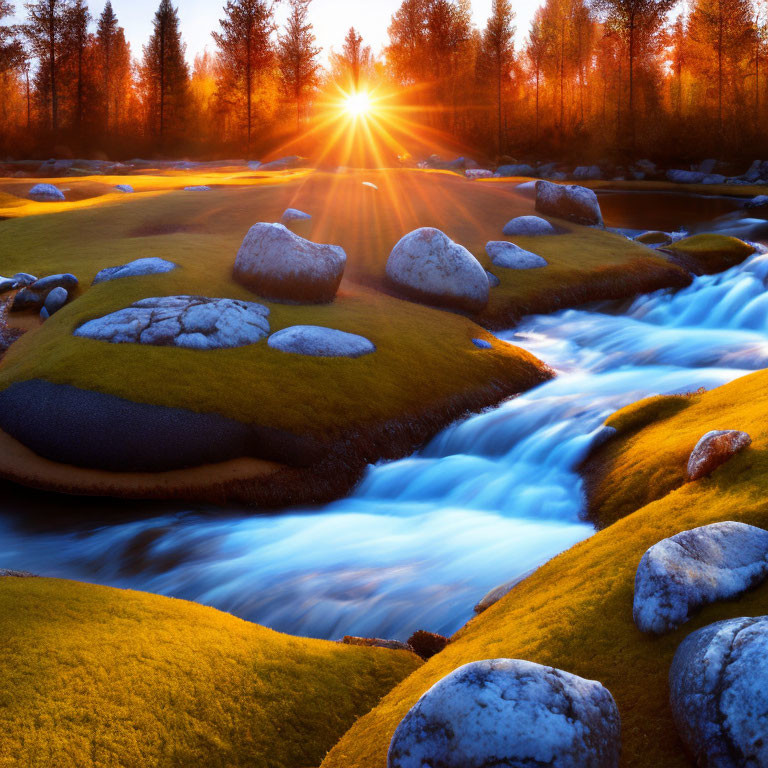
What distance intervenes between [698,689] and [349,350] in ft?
31.4

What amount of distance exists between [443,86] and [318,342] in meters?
68.1

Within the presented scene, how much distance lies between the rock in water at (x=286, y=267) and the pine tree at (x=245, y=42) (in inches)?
2034

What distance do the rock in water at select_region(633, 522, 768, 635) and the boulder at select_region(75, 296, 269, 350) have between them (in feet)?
29.4

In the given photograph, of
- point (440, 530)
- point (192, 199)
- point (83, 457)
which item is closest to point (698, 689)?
point (440, 530)

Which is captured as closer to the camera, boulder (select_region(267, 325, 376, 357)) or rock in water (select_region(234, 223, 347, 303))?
boulder (select_region(267, 325, 376, 357))

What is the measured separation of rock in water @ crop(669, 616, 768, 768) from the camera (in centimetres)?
340

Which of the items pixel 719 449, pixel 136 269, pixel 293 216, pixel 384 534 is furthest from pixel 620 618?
pixel 293 216

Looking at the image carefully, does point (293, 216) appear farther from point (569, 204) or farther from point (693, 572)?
point (693, 572)

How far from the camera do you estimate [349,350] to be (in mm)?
12797

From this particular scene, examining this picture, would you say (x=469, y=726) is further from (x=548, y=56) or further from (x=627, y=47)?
(x=548, y=56)

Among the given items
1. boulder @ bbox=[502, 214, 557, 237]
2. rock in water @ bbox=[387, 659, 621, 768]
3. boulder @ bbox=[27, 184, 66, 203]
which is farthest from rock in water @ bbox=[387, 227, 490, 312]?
boulder @ bbox=[27, 184, 66, 203]

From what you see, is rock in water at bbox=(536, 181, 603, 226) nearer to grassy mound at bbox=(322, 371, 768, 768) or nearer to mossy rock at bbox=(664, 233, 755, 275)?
mossy rock at bbox=(664, 233, 755, 275)

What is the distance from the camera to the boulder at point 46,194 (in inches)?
1169

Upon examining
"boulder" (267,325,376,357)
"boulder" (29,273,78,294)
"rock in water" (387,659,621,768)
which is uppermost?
"boulder" (29,273,78,294)
